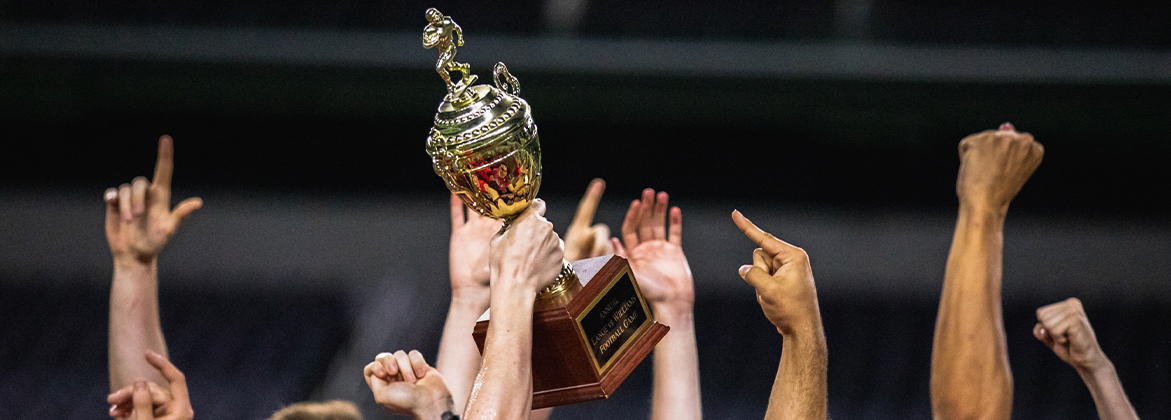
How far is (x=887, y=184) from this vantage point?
4.12 metres

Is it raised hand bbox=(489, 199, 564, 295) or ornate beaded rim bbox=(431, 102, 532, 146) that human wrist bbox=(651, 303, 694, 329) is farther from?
ornate beaded rim bbox=(431, 102, 532, 146)

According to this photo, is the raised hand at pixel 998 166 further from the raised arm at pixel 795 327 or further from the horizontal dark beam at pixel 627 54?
the horizontal dark beam at pixel 627 54

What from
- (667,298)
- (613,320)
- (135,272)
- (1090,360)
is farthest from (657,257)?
(135,272)

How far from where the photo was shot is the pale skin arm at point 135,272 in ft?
5.77

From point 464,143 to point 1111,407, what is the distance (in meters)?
1.26

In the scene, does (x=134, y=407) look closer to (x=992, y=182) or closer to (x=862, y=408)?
(x=992, y=182)

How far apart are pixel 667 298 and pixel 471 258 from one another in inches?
15.8

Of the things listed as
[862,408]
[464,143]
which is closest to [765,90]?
[862,408]

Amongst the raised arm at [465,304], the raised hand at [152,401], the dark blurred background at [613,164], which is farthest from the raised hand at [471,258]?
the dark blurred background at [613,164]

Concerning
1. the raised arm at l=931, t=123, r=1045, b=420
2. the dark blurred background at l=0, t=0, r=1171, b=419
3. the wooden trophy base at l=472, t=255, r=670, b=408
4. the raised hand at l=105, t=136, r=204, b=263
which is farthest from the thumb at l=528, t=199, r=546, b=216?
the dark blurred background at l=0, t=0, r=1171, b=419

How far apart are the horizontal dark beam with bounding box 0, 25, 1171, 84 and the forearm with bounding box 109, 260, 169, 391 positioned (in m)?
2.05

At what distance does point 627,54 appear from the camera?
370 cm

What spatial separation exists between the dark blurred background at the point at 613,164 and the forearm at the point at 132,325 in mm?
1615

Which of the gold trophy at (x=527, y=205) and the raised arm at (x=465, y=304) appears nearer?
the gold trophy at (x=527, y=205)
